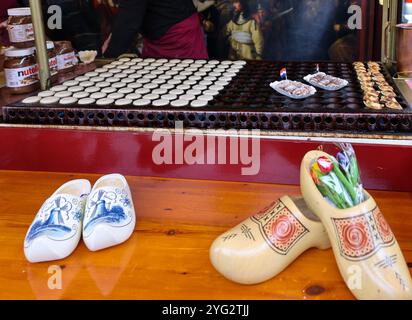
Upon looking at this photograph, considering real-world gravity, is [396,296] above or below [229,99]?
below

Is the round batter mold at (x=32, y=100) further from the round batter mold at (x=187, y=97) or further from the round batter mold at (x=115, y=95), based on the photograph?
the round batter mold at (x=187, y=97)

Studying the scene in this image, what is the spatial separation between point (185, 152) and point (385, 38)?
1.01 metres

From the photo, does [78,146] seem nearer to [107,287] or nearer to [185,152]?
[185,152]

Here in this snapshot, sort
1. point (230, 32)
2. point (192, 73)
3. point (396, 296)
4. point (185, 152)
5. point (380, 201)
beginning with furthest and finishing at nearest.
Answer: point (230, 32), point (192, 73), point (185, 152), point (380, 201), point (396, 296)

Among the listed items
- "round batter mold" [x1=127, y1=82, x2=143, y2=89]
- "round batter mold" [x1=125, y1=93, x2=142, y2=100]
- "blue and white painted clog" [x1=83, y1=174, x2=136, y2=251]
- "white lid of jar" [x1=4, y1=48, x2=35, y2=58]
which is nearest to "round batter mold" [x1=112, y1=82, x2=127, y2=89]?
"round batter mold" [x1=127, y1=82, x2=143, y2=89]

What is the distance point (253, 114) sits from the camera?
134cm

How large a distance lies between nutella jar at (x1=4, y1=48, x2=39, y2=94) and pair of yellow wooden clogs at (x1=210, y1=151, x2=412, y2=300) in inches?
43.1

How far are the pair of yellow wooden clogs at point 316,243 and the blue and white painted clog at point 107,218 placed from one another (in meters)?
0.21

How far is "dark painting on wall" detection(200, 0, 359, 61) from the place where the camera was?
3717 millimetres

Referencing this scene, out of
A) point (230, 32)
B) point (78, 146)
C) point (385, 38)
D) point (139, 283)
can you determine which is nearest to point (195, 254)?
point (139, 283)

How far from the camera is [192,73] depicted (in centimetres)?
181

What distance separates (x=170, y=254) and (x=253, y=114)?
468 mm

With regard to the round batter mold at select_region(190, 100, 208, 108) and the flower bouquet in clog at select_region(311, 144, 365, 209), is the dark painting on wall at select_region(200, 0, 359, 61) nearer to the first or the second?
the round batter mold at select_region(190, 100, 208, 108)

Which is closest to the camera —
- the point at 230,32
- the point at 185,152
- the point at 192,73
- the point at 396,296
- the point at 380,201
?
the point at 396,296
